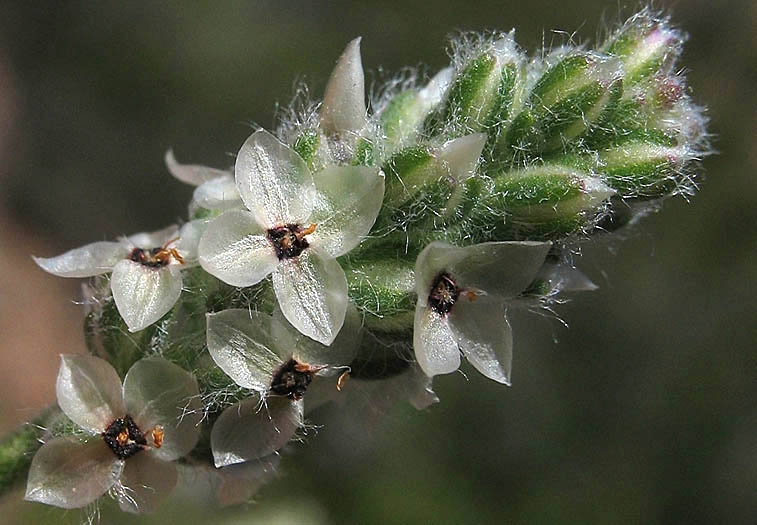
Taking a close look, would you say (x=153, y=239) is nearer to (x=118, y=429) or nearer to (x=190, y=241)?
(x=190, y=241)

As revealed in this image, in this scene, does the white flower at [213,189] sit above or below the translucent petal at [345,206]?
below

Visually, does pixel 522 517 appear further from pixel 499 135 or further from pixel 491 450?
pixel 499 135

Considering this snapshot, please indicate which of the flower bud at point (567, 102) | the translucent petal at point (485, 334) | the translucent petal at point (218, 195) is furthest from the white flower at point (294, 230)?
the flower bud at point (567, 102)

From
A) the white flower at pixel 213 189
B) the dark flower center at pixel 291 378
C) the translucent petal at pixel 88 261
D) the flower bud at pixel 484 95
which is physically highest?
the flower bud at pixel 484 95

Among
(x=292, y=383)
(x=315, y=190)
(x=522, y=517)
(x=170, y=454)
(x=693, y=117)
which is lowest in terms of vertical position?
(x=522, y=517)

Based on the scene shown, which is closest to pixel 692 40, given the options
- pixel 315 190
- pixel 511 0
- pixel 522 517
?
pixel 511 0

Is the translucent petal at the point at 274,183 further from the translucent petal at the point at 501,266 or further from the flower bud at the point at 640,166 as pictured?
the flower bud at the point at 640,166

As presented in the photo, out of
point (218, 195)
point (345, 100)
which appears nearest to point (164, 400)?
point (218, 195)

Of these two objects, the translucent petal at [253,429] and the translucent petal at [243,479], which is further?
the translucent petal at [243,479]
